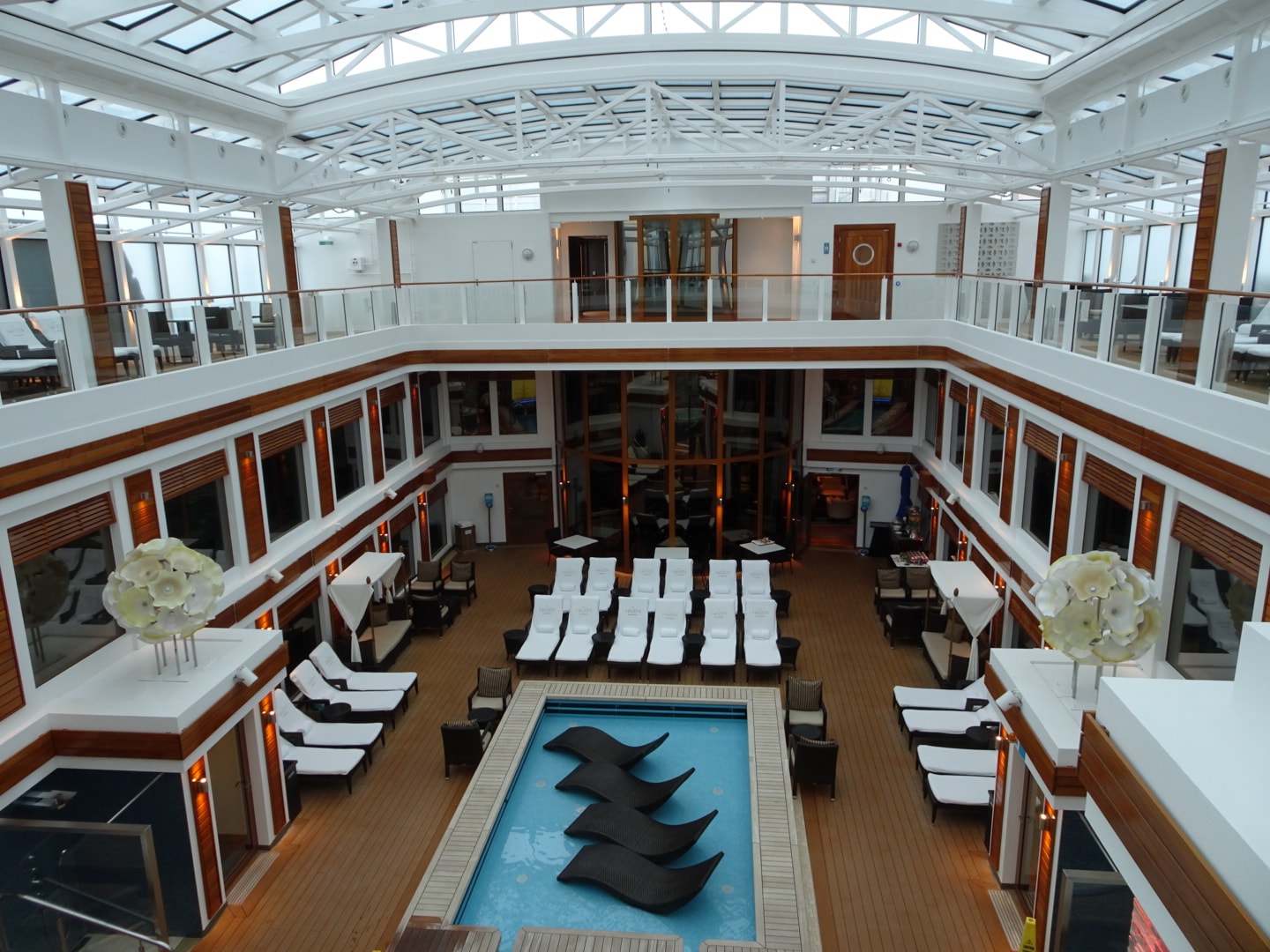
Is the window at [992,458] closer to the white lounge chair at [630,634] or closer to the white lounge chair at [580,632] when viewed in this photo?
the white lounge chair at [630,634]

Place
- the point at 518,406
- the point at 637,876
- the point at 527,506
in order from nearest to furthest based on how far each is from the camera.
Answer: the point at 637,876 < the point at 518,406 < the point at 527,506

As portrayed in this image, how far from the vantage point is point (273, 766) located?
9.12 m

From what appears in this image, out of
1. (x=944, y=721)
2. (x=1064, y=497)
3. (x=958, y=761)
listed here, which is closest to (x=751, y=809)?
(x=958, y=761)

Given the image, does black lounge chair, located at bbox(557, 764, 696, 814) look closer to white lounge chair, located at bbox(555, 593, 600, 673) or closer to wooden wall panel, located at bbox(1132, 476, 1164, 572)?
white lounge chair, located at bbox(555, 593, 600, 673)

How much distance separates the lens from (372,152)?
18328 millimetres

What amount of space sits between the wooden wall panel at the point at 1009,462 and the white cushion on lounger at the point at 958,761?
337cm

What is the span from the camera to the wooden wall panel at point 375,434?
48.2 ft

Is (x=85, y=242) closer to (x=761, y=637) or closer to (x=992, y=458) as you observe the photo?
(x=761, y=637)

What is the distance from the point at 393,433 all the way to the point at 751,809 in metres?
10.1

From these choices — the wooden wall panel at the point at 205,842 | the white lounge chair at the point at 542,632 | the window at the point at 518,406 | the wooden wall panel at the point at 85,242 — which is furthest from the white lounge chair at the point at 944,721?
the window at the point at 518,406

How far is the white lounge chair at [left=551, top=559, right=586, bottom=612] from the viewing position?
1548 cm

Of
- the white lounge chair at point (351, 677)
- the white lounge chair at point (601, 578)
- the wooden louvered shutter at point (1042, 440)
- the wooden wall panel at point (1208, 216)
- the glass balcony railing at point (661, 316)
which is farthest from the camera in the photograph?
the white lounge chair at point (601, 578)

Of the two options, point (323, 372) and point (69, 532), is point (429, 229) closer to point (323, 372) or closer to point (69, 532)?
point (323, 372)

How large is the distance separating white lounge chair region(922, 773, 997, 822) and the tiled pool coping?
1459 mm
